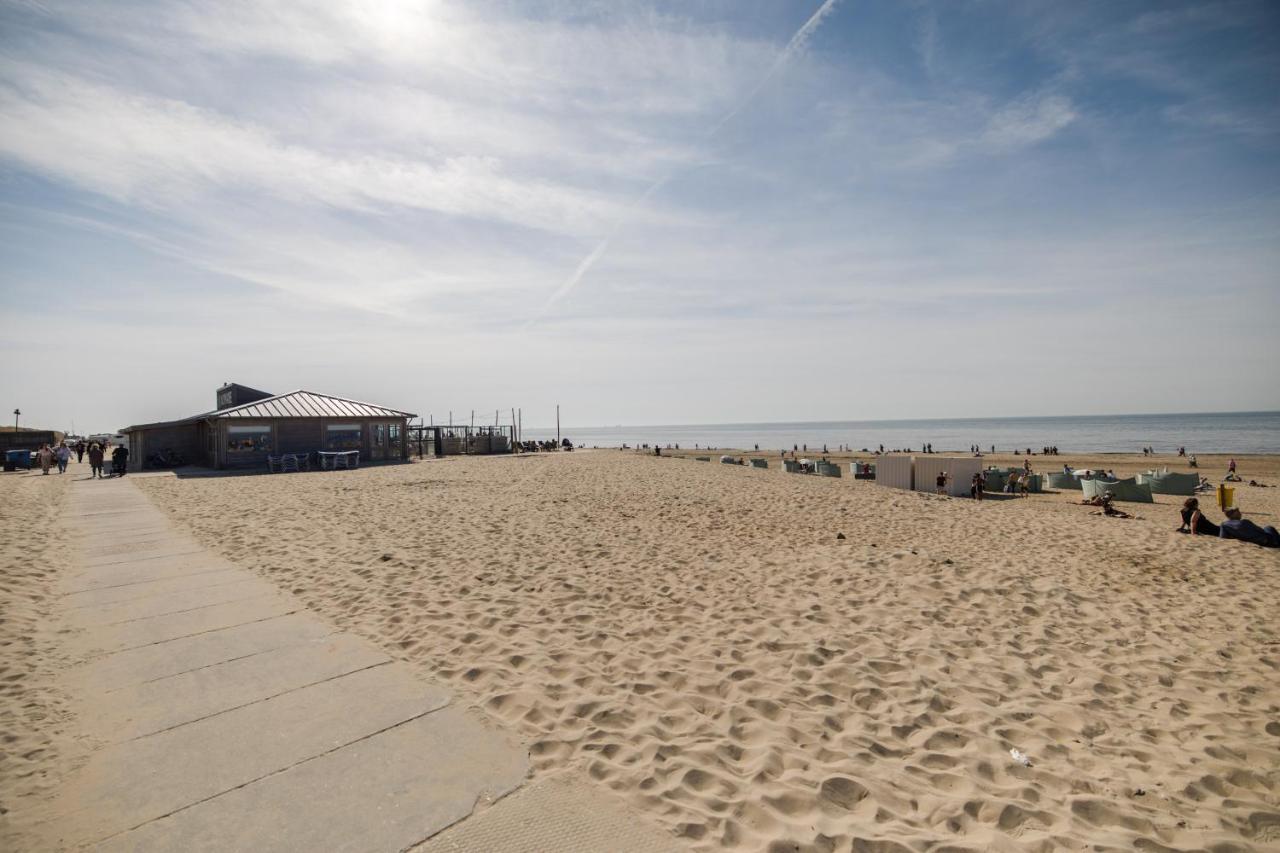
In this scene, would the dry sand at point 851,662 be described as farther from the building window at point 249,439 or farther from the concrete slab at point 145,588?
the building window at point 249,439

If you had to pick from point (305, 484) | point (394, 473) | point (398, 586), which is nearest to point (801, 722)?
point (398, 586)

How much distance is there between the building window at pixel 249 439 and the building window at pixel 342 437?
2492 millimetres

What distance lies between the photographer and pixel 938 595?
279 inches

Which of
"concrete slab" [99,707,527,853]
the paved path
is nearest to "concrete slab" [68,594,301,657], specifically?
the paved path

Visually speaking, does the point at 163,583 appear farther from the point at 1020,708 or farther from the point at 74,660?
the point at 1020,708

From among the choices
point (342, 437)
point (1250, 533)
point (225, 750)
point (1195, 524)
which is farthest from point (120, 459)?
point (1250, 533)

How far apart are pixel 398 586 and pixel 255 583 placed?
6.30 ft

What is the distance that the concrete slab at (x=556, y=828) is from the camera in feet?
9.06

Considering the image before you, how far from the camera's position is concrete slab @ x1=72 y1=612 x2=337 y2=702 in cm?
460

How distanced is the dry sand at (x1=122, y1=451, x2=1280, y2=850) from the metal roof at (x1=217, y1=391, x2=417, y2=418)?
59.1 feet

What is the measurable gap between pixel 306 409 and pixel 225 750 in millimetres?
28732

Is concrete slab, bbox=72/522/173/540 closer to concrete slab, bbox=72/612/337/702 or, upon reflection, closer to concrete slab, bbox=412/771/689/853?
concrete slab, bbox=72/612/337/702

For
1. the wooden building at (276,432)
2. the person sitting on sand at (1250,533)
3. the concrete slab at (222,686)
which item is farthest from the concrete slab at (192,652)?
Result: the wooden building at (276,432)

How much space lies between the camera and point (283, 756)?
11.4 ft
